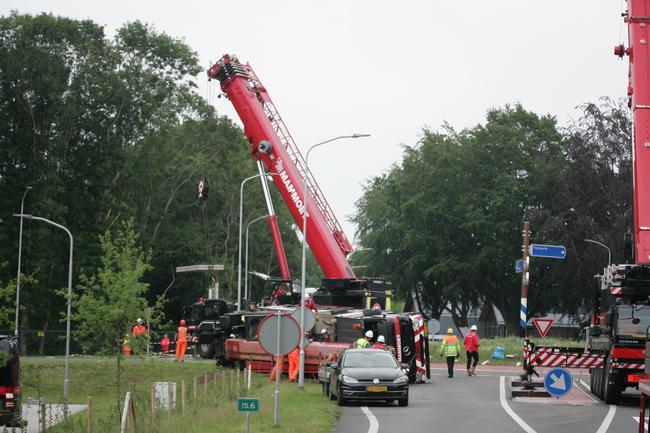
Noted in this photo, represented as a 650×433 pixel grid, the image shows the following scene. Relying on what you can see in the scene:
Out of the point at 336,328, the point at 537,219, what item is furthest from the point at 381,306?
the point at 537,219

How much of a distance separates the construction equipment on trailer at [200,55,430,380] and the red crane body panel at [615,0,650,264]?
1334 centimetres

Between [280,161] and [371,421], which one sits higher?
[280,161]

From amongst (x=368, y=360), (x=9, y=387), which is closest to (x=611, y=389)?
(x=368, y=360)

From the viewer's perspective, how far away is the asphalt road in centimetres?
2383

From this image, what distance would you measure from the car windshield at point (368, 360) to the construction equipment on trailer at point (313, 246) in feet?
25.1

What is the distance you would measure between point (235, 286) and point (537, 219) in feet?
57.8

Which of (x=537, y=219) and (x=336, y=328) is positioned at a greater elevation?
(x=537, y=219)

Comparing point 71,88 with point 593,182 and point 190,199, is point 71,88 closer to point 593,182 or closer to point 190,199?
point 190,199

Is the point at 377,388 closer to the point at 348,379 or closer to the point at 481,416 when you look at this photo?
the point at 348,379

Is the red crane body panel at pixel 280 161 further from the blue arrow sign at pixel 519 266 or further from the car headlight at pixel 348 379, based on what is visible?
the car headlight at pixel 348 379

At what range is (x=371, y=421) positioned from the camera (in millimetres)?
25359

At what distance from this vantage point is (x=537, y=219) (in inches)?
2869

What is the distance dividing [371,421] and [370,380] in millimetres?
4044

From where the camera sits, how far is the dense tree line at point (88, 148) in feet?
217
